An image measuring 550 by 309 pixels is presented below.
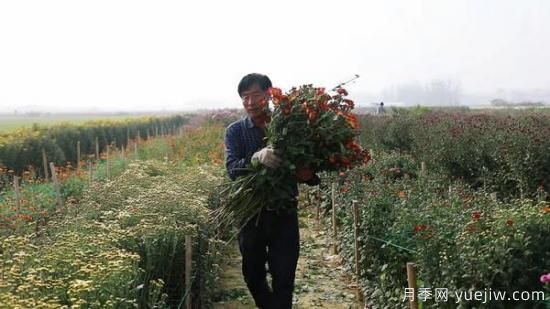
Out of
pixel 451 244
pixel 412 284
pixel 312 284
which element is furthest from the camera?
pixel 312 284

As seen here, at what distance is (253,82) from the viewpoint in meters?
3.90

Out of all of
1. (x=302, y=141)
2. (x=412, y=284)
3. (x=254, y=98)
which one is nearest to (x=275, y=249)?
(x=302, y=141)

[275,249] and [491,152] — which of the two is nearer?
[275,249]

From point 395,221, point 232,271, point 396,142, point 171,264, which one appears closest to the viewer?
point 171,264

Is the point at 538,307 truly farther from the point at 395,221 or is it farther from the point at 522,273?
the point at 395,221

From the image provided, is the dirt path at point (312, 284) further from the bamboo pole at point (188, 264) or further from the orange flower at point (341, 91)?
the orange flower at point (341, 91)

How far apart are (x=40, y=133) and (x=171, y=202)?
535 inches

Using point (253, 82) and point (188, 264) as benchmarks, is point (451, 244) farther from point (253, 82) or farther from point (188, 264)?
point (188, 264)

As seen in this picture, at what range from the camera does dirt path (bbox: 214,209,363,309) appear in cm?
554

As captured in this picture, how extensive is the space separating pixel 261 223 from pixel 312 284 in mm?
2438

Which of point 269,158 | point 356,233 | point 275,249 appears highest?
point 269,158

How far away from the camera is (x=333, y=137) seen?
145 inches

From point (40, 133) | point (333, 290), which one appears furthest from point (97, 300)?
point (40, 133)

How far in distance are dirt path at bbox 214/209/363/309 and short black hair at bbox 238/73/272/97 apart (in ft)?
8.63
